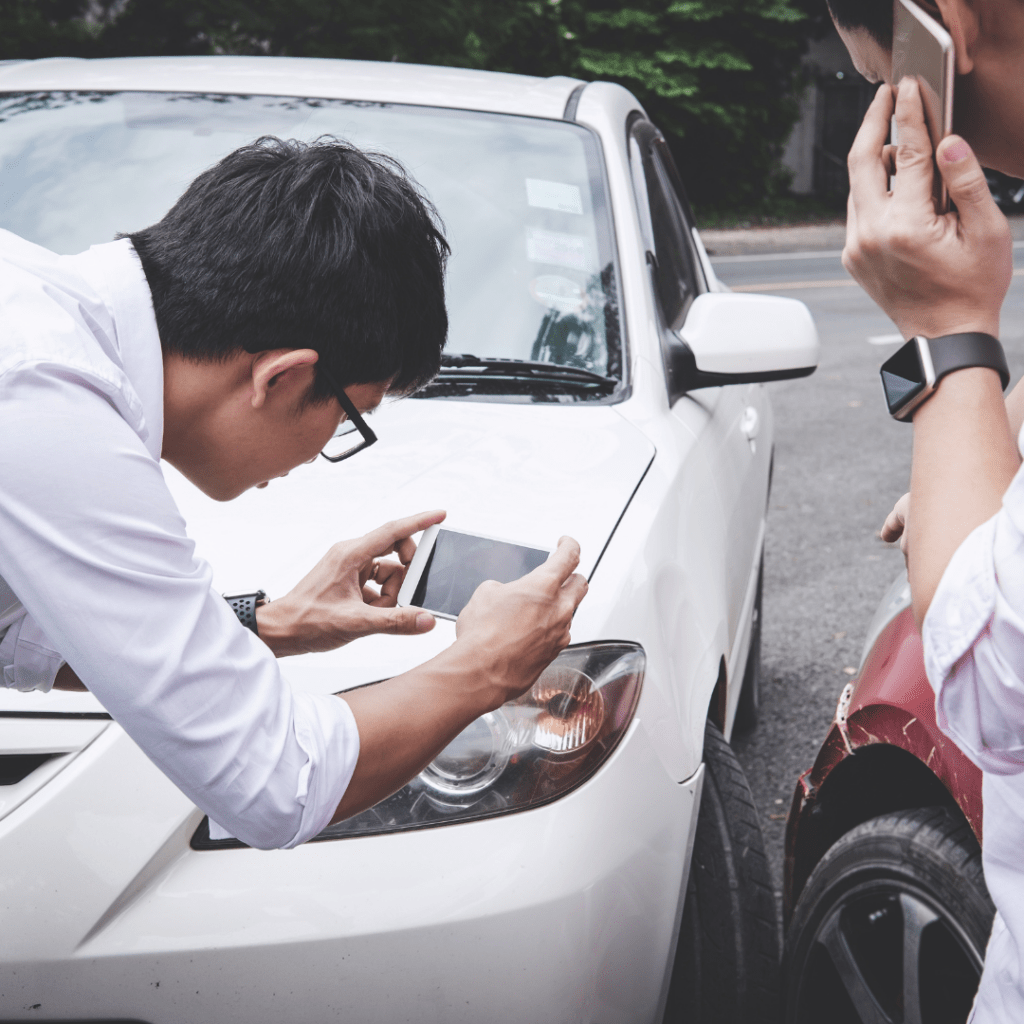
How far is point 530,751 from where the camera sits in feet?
4.84

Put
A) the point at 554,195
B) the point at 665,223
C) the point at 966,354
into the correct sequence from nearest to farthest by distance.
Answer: the point at 966,354 → the point at 554,195 → the point at 665,223

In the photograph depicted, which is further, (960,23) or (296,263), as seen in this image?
(296,263)

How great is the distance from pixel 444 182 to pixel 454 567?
129 centimetres

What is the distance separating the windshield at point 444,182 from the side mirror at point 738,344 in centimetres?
17

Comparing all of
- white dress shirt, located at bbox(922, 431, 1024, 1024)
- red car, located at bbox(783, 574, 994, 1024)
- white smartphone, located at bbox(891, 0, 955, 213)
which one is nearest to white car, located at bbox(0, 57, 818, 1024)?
red car, located at bbox(783, 574, 994, 1024)

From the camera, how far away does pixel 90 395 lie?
0.93m

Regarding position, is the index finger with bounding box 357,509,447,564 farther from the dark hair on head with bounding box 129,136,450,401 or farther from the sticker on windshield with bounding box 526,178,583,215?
the sticker on windshield with bounding box 526,178,583,215

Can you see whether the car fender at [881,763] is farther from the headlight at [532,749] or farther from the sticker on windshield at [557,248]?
the sticker on windshield at [557,248]

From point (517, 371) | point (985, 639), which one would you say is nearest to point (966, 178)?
point (985, 639)

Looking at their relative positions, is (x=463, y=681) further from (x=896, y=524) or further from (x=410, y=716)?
(x=896, y=524)

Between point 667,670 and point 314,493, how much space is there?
657 millimetres

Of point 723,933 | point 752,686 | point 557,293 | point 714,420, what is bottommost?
point 752,686

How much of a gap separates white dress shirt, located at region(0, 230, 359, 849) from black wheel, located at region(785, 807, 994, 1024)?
0.91m

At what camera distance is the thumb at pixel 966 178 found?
0.84 m
